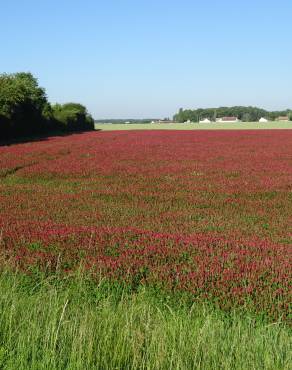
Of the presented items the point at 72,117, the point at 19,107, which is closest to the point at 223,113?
the point at 72,117

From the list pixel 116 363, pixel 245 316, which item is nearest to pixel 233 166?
pixel 245 316

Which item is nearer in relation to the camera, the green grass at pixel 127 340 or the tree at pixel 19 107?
the green grass at pixel 127 340

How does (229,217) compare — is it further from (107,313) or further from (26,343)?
(26,343)

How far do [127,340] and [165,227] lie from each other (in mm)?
4310

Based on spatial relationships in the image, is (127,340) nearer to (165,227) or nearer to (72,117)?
(165,227)

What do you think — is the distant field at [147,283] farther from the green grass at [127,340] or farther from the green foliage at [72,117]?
the green foliage at [72,117]

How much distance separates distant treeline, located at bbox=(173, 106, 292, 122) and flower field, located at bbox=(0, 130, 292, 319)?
152 m

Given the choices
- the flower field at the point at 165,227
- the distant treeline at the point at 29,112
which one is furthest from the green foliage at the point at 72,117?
the flower field at the point at 165,227

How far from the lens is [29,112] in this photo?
51250 millimetres

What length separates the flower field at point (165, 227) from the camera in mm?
4953

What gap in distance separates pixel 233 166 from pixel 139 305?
13517 mm

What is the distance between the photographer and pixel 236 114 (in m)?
169

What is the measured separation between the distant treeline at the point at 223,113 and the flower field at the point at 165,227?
15243cm

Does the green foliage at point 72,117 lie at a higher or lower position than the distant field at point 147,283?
lower
